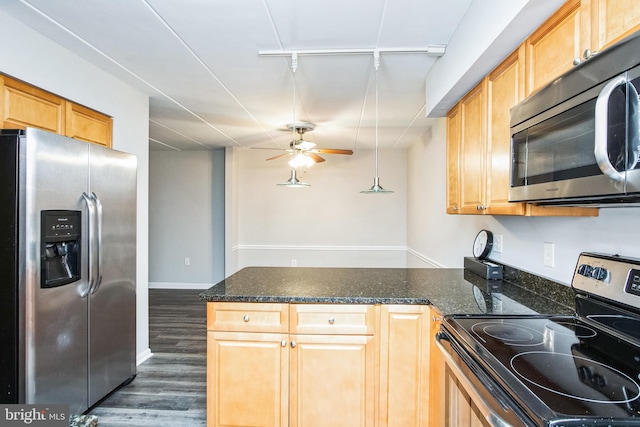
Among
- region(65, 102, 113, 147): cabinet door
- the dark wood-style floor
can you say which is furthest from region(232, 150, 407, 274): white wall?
region(65, 102, 113, 147): cabinet door

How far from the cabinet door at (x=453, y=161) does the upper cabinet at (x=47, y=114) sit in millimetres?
2606

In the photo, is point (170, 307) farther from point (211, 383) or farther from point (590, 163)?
point (590, 163)

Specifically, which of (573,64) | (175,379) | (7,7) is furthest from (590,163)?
(175,379)

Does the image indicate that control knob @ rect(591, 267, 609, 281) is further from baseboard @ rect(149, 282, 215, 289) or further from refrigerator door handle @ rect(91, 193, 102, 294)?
baseboard @ rect(149, 282, 215, 289)

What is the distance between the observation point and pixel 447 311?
1.49 m

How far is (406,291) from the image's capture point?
1841 mm

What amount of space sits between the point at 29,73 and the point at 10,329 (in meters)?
1.44

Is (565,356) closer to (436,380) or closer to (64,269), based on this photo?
(436,380)

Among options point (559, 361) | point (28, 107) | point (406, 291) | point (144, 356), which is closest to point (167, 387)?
point (144, 356)

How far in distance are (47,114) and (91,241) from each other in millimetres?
854

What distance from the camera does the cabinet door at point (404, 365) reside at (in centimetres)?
170

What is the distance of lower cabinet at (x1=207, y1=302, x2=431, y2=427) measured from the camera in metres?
1.71

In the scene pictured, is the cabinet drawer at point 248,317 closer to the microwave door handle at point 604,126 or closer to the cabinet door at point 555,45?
the microwave door handle at point 604,126

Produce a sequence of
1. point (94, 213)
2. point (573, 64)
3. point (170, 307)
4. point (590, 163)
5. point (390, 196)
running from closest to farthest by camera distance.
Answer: point (590, 163) → point (573, 64) → point (94, 213) → point (170, 307) → point (390, 196)
